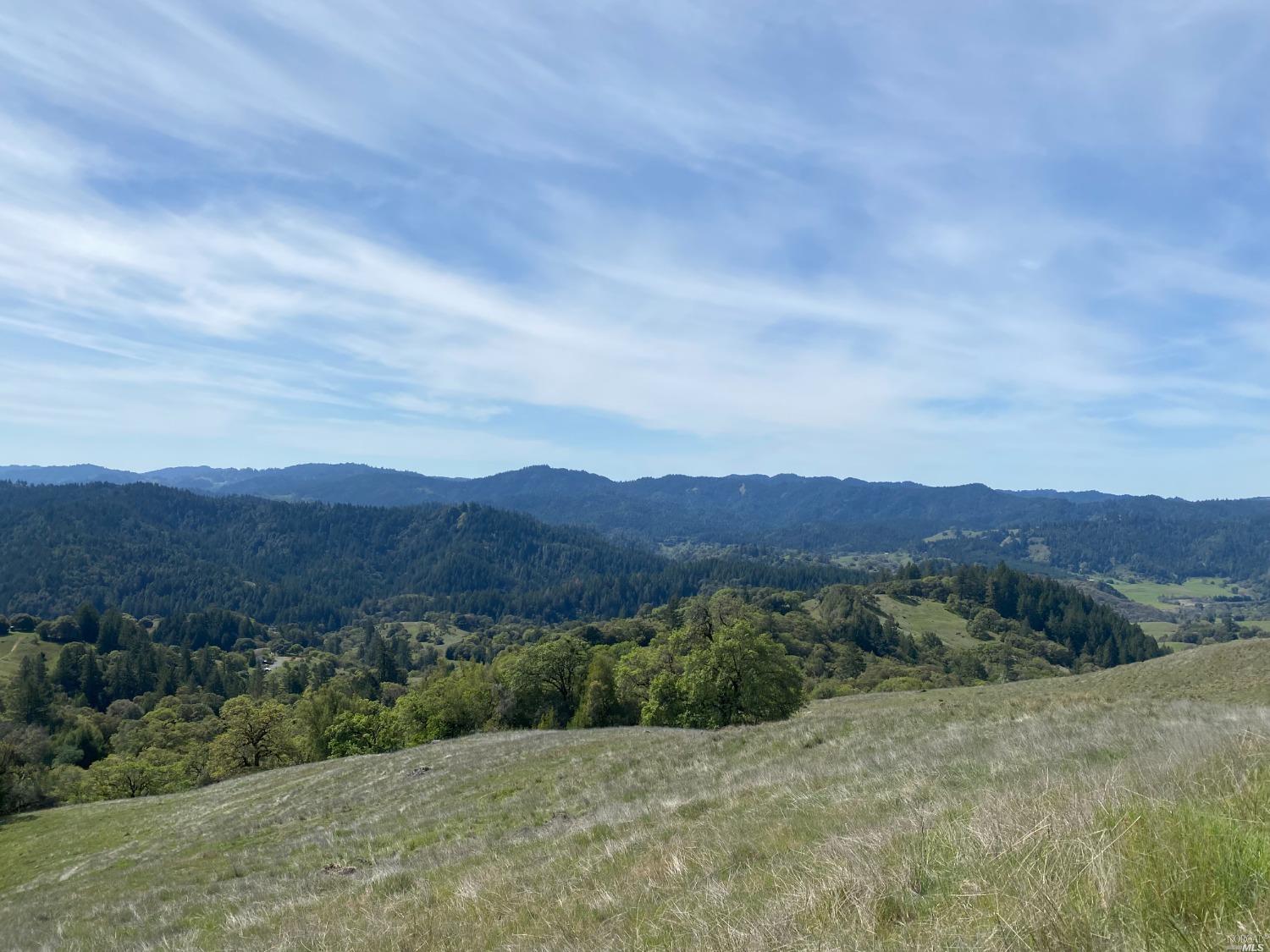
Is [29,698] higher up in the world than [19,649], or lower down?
higher up

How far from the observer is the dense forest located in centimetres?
5488

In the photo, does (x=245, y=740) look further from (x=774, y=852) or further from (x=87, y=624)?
(x=87, y=624)

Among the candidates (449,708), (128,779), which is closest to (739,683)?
(449,708)

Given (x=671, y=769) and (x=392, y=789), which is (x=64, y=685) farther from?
(x=671, y=769)

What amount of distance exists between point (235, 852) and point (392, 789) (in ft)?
22.9

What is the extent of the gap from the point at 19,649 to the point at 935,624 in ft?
836

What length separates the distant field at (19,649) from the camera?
160 metres

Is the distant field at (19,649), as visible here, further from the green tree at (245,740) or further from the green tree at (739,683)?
the green tree at (739,683)

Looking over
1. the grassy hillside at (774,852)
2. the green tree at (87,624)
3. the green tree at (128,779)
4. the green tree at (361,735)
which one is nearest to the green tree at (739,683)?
the grassy hillside at (774,852)

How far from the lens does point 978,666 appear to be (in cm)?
14312

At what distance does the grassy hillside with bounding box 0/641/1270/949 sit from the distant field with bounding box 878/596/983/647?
172573 millimetres

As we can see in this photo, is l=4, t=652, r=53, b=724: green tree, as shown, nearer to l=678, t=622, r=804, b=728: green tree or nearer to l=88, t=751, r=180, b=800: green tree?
l=88, t=751, r=180, b=800: green tree

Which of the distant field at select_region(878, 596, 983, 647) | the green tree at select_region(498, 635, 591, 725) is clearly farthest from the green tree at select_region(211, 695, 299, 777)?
the distant field at select_region(878, 596, 983, 647)

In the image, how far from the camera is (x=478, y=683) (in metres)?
73.9
